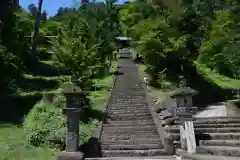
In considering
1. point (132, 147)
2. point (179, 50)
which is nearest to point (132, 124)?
point (132, 147)

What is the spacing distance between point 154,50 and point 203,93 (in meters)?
3.34

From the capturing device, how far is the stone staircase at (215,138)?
857cm

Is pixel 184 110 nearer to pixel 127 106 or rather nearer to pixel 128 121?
pixel 128 121

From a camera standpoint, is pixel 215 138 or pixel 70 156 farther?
pixel 215 138

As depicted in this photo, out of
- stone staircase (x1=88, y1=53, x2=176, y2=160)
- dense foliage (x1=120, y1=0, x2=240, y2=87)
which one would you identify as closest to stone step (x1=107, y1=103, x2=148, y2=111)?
stone staircase (x1=88, y1=53, x2=176, y2=160)

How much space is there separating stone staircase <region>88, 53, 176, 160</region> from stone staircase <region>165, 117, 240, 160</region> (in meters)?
0.70

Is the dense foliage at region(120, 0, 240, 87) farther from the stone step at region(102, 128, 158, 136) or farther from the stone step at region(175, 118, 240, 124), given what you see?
the stone step at region(102, 128, 158, 136)

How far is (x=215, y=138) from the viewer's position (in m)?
10.5

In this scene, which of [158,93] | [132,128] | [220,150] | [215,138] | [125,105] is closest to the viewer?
[220,150]

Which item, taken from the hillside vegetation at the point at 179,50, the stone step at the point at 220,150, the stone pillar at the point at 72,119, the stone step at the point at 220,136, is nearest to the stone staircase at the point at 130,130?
the stone pillar at the point at 72,119

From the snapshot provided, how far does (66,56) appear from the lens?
13.4 meters

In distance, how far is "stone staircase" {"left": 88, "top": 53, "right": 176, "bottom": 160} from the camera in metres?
11.0

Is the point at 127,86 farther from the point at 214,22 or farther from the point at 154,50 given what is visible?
the point at 214,22

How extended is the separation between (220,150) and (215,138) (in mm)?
1724
